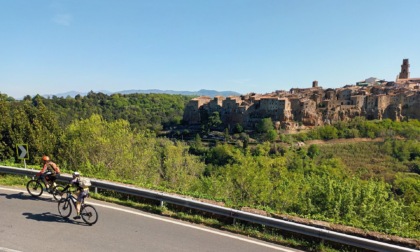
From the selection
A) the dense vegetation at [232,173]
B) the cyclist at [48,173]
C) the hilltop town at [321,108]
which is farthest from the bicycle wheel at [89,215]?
the hilltop town at [321,108]

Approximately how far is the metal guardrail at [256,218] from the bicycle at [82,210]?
134 cm

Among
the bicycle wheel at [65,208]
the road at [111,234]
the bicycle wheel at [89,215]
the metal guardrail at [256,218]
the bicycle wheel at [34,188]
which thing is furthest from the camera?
the bicycle wheel at [34,188]

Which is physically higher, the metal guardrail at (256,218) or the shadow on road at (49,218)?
the metal guardrail at (256,218)

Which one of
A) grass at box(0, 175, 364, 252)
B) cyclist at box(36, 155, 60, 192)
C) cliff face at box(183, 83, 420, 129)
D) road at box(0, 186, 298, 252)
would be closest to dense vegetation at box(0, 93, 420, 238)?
grass at box(0, 175, 364, 252)

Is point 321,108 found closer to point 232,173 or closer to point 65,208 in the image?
point 232,173

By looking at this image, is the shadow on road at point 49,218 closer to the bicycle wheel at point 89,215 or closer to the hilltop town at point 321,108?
the bicycle wheel at point 89,215

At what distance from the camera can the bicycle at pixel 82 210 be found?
24.0 ft

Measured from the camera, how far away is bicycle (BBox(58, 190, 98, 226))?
7305 mm

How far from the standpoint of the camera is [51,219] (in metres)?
7.49

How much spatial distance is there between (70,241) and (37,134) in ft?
44.3

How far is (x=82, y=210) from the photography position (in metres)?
7.42

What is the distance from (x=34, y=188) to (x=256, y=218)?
23.2ft

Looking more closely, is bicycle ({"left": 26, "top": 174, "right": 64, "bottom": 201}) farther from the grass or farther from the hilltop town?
the hilltop town

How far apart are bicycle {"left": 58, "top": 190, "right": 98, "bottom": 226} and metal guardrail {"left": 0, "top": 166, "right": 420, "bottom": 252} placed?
1.34 metres
